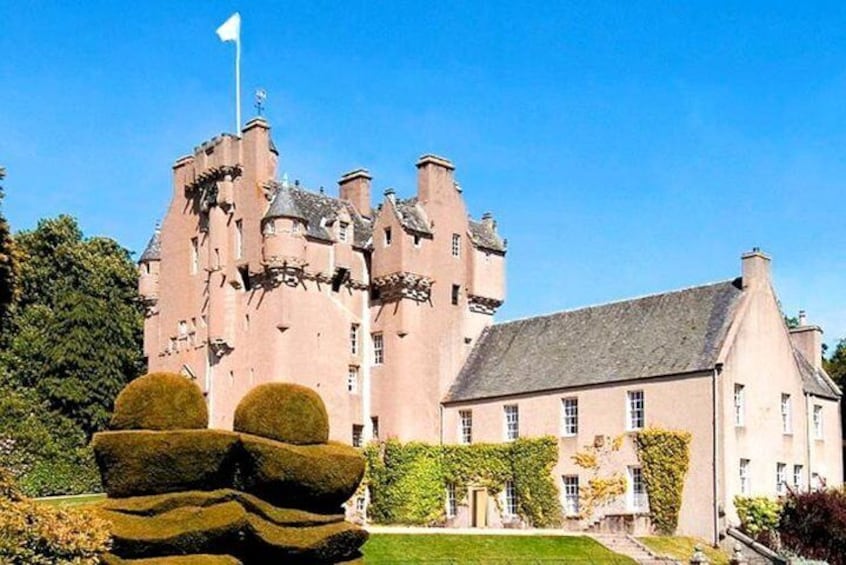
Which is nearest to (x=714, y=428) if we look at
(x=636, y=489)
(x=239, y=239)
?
(x=636, y=489)

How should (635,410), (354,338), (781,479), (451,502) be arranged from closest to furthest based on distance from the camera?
(635,410), (781,479), (451,502), (354,338)

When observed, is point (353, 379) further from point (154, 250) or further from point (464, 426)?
point (154, 250)

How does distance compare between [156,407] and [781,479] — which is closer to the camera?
[156,407]

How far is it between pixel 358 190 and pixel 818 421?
2027cm

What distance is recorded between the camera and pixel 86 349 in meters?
55.4

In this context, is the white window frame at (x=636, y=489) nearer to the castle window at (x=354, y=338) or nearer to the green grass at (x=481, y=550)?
the green grass at (x=481, y=550)

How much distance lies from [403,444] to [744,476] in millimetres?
12494

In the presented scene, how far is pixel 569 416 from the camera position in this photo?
43.2 metres

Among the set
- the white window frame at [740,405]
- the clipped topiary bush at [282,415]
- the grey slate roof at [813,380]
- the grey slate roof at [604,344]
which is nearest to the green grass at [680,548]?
the white window frame at [740,405]

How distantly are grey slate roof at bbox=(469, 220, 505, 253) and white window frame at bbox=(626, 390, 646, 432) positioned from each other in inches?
447

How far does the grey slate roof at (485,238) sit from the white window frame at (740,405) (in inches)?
535

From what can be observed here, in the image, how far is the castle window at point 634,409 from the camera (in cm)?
4106

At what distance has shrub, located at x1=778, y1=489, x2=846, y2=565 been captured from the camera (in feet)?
121

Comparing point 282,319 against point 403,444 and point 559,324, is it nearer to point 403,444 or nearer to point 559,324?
point 403,444
